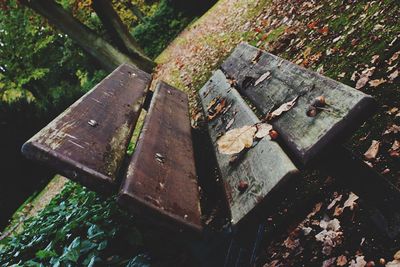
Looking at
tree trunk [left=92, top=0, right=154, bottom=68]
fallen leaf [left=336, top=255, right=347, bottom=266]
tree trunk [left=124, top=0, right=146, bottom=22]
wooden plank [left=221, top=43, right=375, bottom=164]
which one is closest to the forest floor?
fallen leaf [left=336, top=255, right=347, bottom=266]

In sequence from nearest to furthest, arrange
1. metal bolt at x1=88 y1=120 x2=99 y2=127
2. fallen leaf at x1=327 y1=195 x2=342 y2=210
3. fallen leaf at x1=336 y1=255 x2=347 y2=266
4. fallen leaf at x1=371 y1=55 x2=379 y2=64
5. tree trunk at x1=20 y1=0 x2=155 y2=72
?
metal bolt at x1=88 y1=120 x2=99 y2=127 → fallen leaf at x1=336 y1=255 x2=347 y2=266 → fallen leaf at x1=327 y1=195 x2=342 y2=210 → fallen leaf at x1=371 y1=55 x2=379 y2=64 → tree trunk at x1=20 y1=0 x2=155 y2=72

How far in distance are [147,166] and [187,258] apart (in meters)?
0.94

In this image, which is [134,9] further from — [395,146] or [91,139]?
[91,139]

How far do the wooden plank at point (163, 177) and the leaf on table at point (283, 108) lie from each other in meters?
0.40

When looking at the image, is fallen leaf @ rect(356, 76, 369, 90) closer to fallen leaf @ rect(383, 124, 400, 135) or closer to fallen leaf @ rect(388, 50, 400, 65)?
fallen leaf @ rect(388, 50, 400, 65)

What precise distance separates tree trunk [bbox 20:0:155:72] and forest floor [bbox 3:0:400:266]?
4.83 m

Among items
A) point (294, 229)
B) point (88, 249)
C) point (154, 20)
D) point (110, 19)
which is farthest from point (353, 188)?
point (154, 20)

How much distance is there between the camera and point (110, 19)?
8.88 metres

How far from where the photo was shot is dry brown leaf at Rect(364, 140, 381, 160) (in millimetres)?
1867

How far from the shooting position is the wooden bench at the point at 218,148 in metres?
1.02

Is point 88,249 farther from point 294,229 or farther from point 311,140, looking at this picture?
point 311,140

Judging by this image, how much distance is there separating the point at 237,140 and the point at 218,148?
0.09 m

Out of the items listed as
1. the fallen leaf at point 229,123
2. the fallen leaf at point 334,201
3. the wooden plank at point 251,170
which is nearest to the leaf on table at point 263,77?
the wooden plank at point 251,170

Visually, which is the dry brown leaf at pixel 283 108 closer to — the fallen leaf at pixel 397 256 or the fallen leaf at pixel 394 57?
the fallen leaf at pixel 397 256
